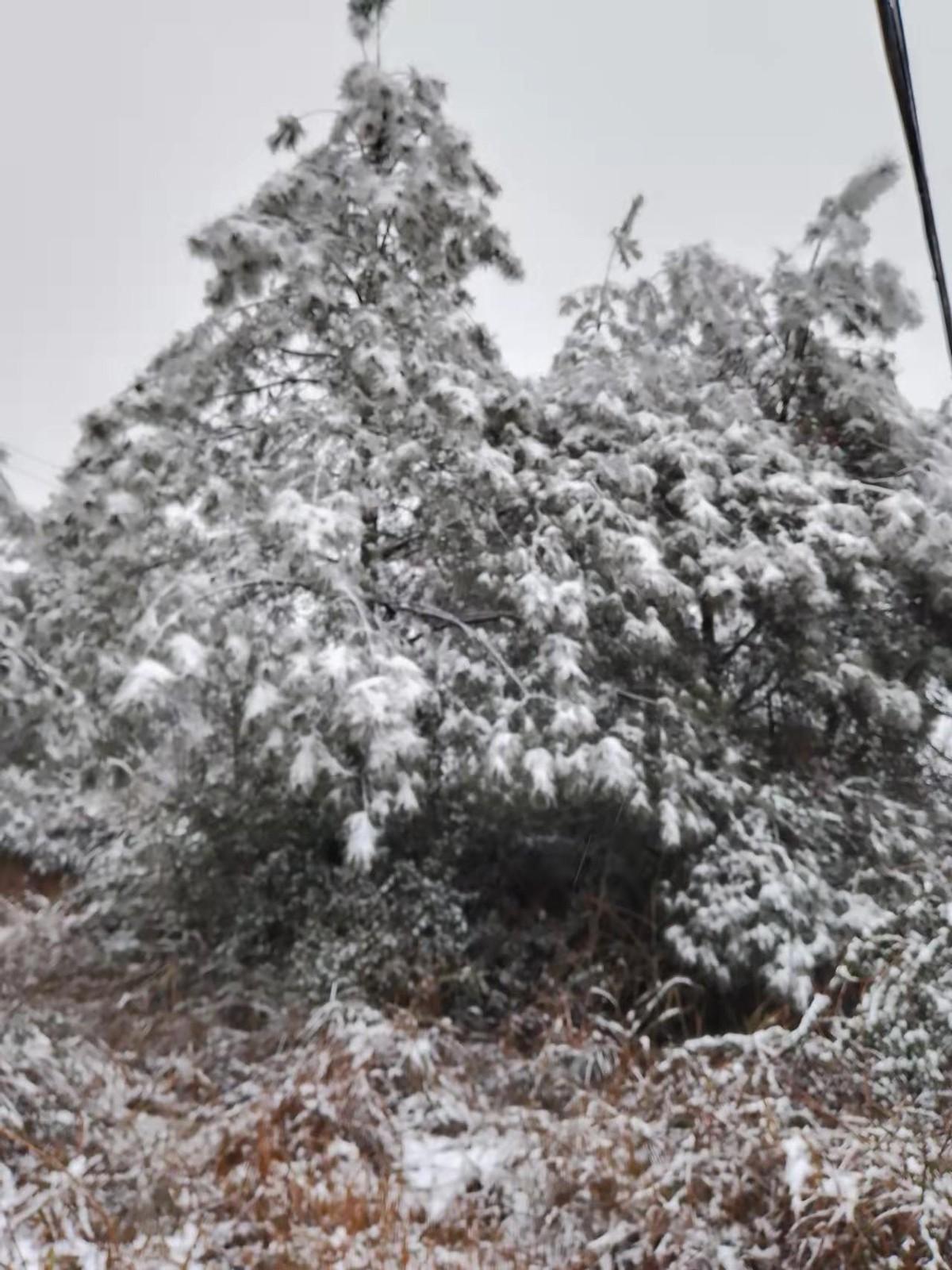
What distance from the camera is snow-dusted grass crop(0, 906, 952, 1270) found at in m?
2.63

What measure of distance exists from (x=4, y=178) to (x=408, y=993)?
7.99 metres

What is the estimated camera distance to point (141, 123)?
26.9 ft

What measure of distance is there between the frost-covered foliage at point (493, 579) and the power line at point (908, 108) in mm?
3103

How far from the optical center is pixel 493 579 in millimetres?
5656

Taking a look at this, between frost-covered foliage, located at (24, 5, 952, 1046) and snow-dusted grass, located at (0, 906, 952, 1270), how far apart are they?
1.11m

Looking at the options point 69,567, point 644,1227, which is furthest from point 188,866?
point 644,1227

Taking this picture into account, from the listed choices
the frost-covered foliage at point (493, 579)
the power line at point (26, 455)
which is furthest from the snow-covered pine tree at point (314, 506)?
the power line at point (26, 455)

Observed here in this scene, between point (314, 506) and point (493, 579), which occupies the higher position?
point (493, 579)

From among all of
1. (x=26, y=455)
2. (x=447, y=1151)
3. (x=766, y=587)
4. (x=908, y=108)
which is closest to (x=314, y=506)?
(x=26, y=455)

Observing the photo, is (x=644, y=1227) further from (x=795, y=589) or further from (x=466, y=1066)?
(x=795, y=589)

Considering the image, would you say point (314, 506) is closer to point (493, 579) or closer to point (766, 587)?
point (493, 579)

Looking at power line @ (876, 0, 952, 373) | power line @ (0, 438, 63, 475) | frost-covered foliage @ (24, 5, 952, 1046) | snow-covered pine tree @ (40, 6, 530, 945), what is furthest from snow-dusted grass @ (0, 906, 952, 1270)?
power line @ (0, 438, 63, 475)

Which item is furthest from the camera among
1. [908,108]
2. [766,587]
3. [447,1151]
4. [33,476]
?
[766,587]

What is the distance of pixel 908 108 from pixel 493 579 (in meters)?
4.17
